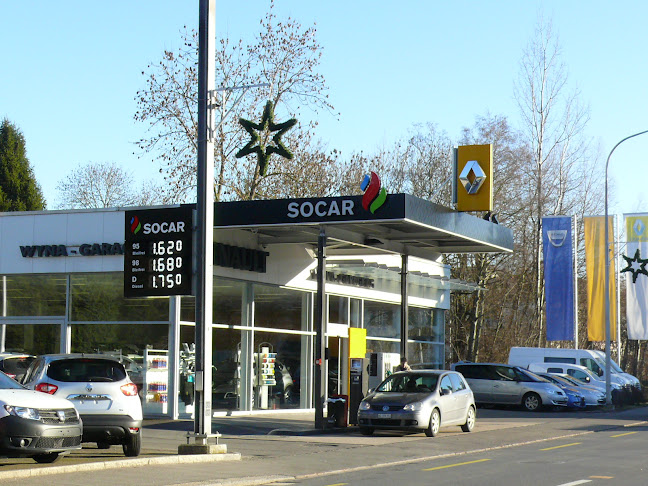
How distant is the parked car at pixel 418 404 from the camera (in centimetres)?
2125

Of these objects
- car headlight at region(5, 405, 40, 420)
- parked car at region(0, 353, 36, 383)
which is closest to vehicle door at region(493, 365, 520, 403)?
parked car at region(0, 353, 36, 383)

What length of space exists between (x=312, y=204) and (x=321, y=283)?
6.92 ft

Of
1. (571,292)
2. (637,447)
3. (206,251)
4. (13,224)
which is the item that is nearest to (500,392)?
(571,292)

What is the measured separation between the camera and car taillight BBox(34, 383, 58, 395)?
14.8 meters

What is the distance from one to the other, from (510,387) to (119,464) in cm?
2145

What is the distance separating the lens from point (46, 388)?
1488cm

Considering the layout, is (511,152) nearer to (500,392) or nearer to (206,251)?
(500,392)

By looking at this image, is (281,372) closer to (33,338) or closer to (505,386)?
(33,338)

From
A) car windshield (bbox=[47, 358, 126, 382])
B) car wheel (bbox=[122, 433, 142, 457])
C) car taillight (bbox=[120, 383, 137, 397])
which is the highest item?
car windshield (bbox=[47, 358, 126, 382])

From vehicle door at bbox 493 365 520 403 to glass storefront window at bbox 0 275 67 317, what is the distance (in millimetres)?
15675

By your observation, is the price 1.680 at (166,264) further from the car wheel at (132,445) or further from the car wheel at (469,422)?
the car wheel at (469,422)

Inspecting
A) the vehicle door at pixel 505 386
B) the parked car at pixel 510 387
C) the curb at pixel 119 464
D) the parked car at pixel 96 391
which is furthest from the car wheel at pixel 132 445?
the vehicle door at pixel 505 386

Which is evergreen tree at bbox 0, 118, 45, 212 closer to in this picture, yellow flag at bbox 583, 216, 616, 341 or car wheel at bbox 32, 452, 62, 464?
yellow flag at bbox 583, 216, 616, 341

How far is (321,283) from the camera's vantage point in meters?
23.0
